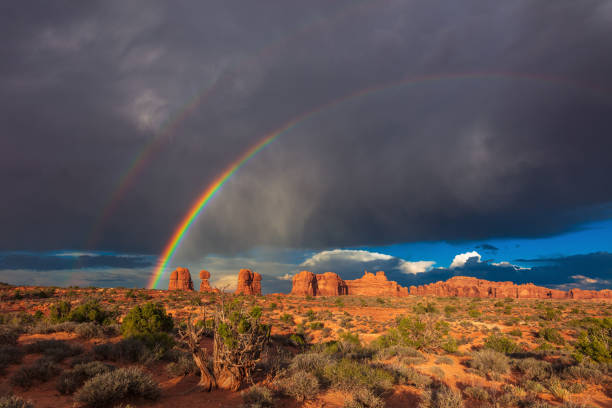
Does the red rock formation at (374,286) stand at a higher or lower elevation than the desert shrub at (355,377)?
lower

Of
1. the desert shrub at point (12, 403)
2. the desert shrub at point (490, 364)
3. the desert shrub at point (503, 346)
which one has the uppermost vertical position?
the desert shrub at point (12, 403)

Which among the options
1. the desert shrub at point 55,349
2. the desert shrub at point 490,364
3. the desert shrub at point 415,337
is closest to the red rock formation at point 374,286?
the desert shrub at point 415,337

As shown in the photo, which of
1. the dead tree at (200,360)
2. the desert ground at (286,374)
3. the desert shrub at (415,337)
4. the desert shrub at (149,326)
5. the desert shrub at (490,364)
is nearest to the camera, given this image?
the desert ground at (286,374)

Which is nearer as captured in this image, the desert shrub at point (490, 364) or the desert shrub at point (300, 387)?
the desert shrub at point (300, 387)

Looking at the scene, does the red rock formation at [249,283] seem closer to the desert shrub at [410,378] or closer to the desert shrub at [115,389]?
the desert shrub at [410,378]

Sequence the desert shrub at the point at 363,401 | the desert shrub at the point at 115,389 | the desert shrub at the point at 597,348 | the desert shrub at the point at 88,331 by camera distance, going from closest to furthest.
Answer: the desert shrub at the point at 115,389 < the desert shrub at the point at 363,401 < the desert shrub at the point at 597,348 < the desert shrub at the point at 88,331

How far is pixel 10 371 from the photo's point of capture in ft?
32.5

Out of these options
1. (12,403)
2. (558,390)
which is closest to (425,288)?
(558,390)

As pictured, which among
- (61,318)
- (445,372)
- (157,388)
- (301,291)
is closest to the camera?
(157,388)

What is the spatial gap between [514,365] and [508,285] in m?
206

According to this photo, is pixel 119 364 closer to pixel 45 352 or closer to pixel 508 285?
pixel 45 352

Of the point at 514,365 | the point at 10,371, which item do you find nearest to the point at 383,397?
the point at 514,365

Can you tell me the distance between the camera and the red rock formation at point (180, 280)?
3785 inches

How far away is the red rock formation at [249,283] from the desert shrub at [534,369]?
95.8 meters
